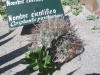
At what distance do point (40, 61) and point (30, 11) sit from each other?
182 cm

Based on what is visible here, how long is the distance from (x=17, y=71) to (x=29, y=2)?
1911mm

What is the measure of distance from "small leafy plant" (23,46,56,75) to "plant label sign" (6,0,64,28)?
150 cm

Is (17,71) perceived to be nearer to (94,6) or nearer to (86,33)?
(86,33)

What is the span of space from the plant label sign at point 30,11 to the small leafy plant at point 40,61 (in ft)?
4.92

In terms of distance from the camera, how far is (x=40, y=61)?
5.63 metres

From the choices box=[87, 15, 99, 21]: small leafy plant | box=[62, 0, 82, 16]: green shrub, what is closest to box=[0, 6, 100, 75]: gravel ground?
box=[87, 15, 99, 21]: small leafy plant

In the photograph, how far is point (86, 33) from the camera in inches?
287

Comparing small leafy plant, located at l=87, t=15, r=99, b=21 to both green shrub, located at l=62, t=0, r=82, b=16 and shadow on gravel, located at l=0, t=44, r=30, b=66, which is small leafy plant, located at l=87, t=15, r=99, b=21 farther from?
shadow on gravel, located at l=0, t=44, r=30, b=66

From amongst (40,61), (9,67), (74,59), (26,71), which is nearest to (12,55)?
(9,67)

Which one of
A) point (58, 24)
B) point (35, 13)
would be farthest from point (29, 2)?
point (58, 24)

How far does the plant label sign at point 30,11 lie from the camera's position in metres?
6.96

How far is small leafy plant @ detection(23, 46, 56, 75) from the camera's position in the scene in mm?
5582

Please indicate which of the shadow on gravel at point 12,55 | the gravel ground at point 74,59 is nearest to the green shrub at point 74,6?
the gravel ground at point 74,59

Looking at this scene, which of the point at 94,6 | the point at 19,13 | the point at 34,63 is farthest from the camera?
the point at 94,6
